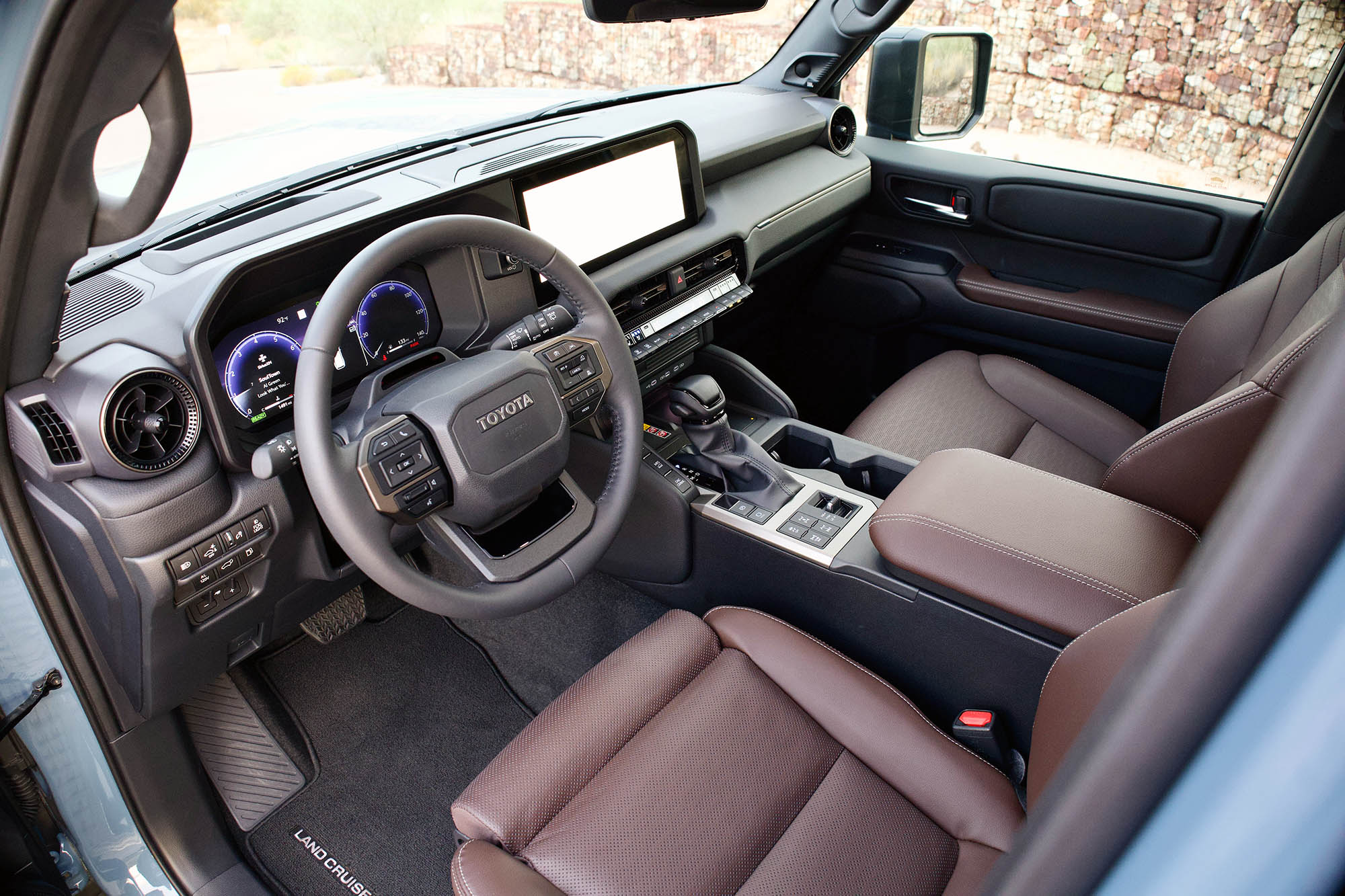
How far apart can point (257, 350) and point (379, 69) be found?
1803 millimetres

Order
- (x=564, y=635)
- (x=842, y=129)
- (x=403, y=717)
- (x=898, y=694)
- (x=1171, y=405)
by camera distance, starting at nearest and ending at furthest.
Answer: (x=898, y=694) → (x=1171, y=405) → (x=403, y=717) → (x=564, y=635) → (x=842, y=129)

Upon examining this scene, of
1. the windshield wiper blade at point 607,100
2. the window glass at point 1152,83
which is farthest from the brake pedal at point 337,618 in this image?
the window glass at point 1152,83

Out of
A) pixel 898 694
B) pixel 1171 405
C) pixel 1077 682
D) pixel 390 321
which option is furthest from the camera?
pixel 1171 405

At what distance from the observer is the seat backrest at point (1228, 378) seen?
1174mm

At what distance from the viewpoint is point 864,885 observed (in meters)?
1.03

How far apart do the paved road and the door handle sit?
995mm

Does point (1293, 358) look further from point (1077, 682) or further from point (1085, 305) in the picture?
point (1085, 305)

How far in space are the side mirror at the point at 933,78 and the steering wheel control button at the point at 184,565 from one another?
2.20m

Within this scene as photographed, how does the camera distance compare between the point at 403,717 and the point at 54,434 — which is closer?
the point at 54,434

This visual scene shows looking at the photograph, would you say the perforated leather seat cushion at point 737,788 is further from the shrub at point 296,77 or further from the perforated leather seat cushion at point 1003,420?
the shrub at point 296,77

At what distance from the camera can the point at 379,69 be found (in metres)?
2.67

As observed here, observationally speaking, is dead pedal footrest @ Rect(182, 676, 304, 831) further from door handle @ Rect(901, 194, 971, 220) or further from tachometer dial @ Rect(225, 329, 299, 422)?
door handle @ Rect(901, 194, 971, 220)

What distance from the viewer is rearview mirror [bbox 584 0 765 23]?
1.43 metres

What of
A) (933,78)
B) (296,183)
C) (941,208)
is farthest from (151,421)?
(933,78)
